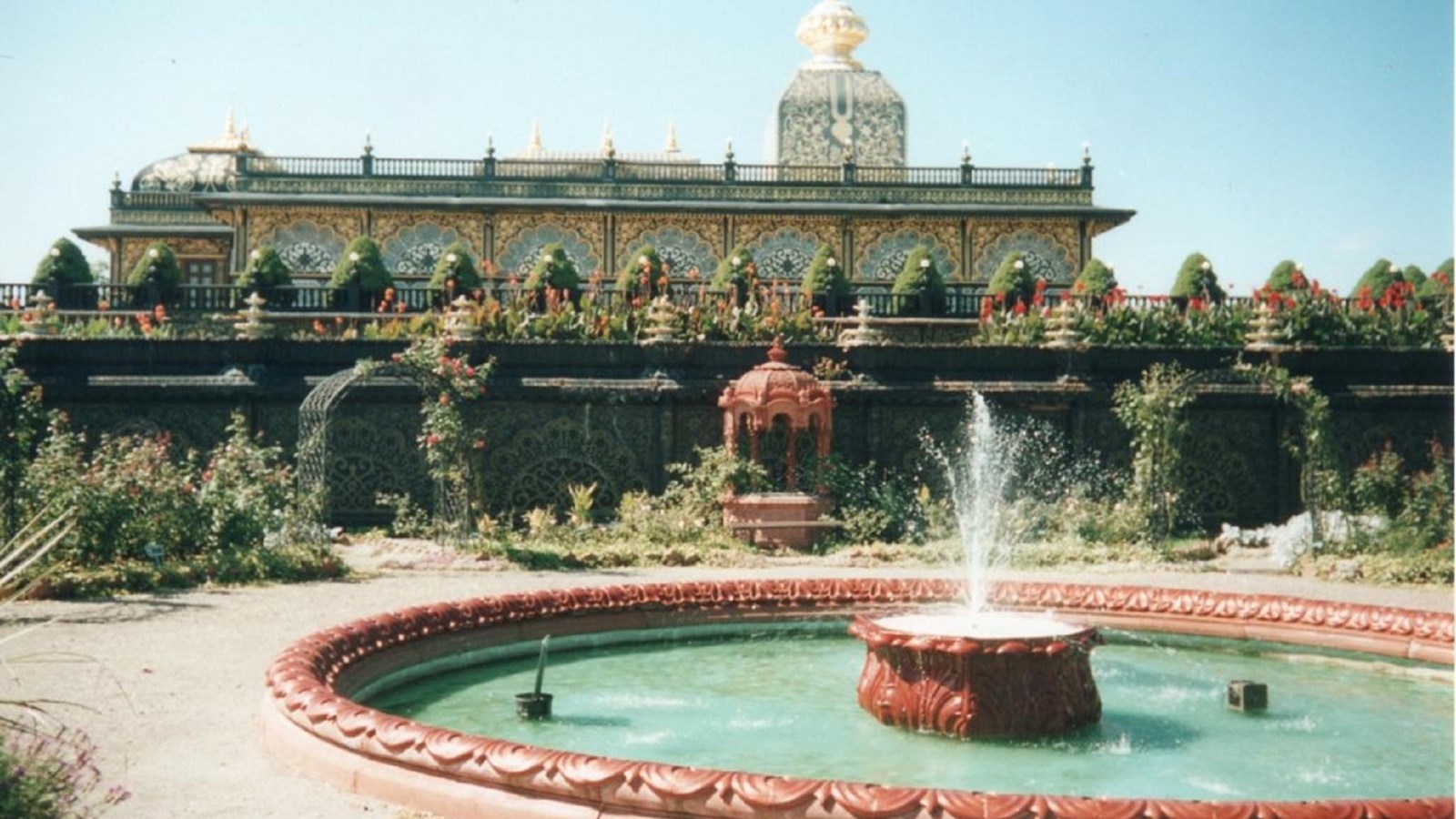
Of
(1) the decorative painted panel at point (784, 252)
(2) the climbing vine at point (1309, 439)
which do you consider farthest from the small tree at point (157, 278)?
(2) the climbing vine at point (1309, 439)

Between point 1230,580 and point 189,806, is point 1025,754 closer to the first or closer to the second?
point 189,806

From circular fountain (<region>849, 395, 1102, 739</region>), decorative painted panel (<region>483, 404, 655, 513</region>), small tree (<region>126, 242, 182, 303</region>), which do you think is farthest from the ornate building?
circular fountain (<region>849, 395, 1102, 739</region>)

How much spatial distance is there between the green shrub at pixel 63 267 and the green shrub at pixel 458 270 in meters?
8.02

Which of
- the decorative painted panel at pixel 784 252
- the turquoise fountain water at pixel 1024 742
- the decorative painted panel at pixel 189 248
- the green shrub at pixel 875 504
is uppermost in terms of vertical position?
the decorative painted panel at pixel 189 248

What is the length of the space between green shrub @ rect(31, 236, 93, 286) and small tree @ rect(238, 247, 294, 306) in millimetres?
4140

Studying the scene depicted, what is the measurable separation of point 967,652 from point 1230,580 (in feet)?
26.6

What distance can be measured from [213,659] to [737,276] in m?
21.2

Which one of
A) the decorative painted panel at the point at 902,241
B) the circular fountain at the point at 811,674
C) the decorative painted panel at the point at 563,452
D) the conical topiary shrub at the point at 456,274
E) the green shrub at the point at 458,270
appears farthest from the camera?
the decorative painted panel at the point at 902,241

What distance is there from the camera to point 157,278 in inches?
1204

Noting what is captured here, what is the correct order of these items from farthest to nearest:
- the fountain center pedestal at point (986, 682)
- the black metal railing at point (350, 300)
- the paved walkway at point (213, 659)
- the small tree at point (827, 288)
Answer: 1. the small tree at point (827, 288)
2. the black metal railing at point (350, 300)
3. the fountain center pedestal at point (986, 682)
4. the paved walkway at point (213, 659)

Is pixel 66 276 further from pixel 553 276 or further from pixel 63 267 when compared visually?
pixel 553 276

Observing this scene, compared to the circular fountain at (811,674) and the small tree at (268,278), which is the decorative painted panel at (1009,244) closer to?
the small tree at (268,278)

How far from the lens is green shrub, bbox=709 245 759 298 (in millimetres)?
29614

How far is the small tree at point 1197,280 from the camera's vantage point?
31.3 metres
